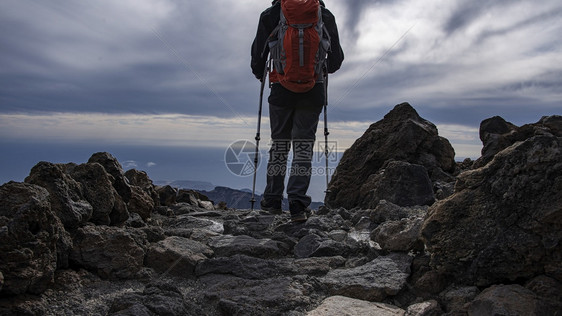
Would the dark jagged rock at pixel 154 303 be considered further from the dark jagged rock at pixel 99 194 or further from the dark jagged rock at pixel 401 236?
the dark jagged rock at pixel 401 236

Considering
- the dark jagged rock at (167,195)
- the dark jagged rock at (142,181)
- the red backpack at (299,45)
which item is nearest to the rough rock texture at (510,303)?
the red backpack at (299,45)

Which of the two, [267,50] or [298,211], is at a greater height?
[267,50]

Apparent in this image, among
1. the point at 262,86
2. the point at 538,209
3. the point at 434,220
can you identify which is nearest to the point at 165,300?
the point at 434,220

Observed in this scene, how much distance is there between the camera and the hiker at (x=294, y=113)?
8742mm

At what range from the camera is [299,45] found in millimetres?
8141

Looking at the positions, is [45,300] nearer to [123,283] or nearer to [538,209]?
[123,283]

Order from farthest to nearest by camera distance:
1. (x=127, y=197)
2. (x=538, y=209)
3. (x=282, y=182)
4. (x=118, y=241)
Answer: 1. (x=282, y=182)
2. (x=127, y=197)
3. (x=118, y=241)
4. (x=538, y=209)

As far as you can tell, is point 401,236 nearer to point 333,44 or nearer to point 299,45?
point 299,45

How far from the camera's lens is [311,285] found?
540 centimetres

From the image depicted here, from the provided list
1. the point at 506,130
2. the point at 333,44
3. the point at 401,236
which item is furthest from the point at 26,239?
the point at 506,130

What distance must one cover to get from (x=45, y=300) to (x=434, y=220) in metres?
4.59

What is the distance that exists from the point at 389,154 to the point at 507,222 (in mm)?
8509

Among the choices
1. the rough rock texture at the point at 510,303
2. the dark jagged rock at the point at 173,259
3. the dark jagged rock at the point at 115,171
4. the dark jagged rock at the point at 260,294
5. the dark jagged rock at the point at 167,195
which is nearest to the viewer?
the rough rock texture at the point at 510,303

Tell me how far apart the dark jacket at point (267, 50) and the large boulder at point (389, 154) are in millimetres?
4297
